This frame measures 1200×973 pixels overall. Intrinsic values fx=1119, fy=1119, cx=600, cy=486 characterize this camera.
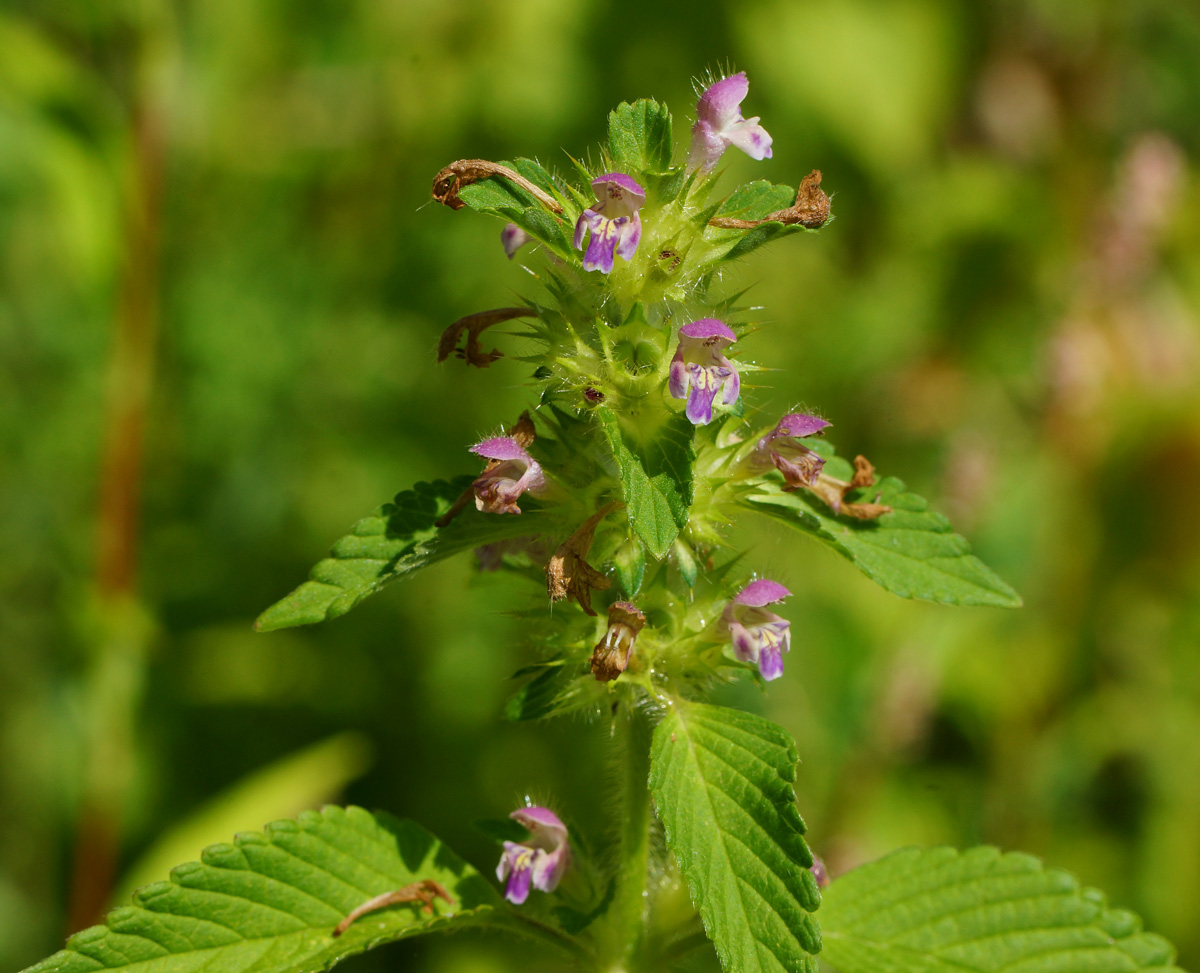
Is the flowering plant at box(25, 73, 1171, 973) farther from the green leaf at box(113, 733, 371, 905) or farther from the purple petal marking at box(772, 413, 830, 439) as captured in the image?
the green leaf at box(113, 733, 371, 905)

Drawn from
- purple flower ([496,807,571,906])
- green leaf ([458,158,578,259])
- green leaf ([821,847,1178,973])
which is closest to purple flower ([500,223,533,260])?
green leaf ([458,158,578,259])

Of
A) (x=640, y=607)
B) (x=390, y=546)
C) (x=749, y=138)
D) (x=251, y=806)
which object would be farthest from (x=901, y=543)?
(x=251, y=806)

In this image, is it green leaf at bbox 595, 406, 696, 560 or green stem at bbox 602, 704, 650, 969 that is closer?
green leaf at bbox 595, 406, 696, 560

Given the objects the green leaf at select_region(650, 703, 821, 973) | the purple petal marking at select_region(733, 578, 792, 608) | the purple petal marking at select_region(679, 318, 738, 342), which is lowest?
the green leaf at select_region(650, 703, 821, 973)

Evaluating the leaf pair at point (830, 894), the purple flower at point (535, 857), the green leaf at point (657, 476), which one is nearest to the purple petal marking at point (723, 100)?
the green leaf at point (657, 476)

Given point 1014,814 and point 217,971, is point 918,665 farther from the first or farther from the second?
point 217,971

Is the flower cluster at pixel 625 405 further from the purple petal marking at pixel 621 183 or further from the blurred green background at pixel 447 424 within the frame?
the blurred green background at pixel 447 424

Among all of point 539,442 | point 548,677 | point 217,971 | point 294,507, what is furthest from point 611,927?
point 294,507
